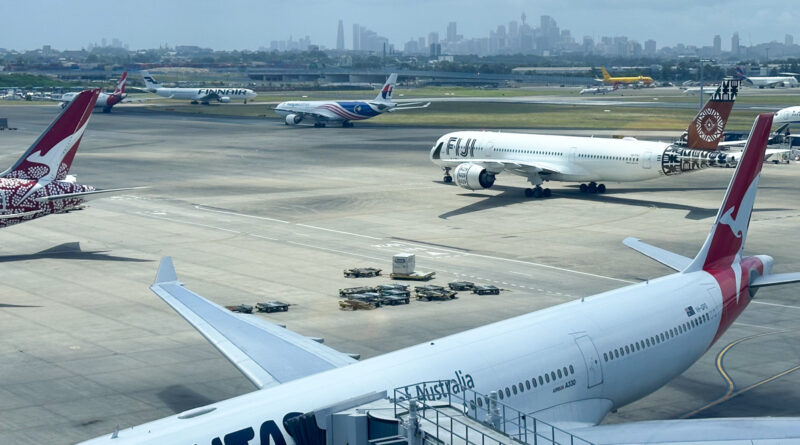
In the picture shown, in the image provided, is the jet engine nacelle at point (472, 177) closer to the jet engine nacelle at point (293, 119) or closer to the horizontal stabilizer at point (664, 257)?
the horizontal stabilizer at point (664, 257)

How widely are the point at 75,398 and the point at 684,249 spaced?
34.9 m

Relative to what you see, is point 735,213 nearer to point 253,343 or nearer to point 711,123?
point 253,343

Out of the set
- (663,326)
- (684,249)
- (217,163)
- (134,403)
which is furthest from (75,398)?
(217,163)

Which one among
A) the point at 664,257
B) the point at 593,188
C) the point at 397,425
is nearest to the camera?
the point at 397,425

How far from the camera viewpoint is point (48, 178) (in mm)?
53156

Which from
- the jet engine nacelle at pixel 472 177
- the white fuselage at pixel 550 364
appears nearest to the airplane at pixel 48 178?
the jet engine nacelle at pixel 472 177

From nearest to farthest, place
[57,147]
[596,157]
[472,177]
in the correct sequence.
Result: [57,147] < [472,177] < [596,157]

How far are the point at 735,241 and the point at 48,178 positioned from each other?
3549 cm

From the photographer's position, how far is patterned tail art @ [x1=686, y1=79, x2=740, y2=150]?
74688mm

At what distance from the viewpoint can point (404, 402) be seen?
20.5m

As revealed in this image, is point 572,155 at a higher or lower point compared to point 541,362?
higher

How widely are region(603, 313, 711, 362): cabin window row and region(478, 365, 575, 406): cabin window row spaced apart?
1712 millimetres

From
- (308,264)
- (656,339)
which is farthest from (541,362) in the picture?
(308,264)

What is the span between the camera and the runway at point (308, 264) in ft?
105
